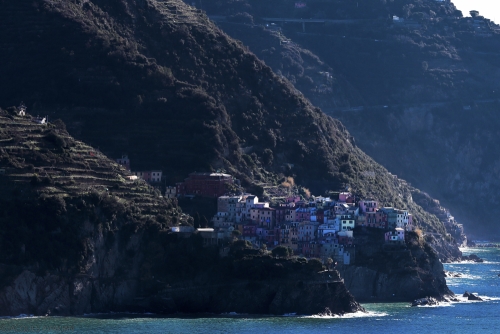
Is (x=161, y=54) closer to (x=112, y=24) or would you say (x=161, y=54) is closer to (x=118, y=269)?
(x=112, y=24)

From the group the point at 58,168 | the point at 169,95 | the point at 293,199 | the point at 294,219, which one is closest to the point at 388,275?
the point at 294,219

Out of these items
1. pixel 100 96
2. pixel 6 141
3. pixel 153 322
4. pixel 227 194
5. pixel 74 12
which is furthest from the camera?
pixel 74 12

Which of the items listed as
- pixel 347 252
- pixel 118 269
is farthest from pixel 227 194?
pixel 118 269

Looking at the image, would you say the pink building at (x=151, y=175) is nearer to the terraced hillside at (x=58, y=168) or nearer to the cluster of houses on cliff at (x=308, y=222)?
the cluster of houses on cliff at (x=308, y=222)

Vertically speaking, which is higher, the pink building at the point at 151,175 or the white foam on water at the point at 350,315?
the pink building at the point at 151,175

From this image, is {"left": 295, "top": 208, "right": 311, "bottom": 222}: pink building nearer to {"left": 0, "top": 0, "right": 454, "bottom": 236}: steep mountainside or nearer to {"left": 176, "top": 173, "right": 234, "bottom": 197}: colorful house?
{"left": 176, "top": 173, "right": 234, "bottom": 197}: colorful house

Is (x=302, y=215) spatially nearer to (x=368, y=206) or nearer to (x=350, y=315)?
(x=368, y=206)

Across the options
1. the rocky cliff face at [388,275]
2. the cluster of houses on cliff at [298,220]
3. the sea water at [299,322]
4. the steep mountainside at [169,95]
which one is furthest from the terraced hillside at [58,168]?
the rocky cliff face at [388,275]

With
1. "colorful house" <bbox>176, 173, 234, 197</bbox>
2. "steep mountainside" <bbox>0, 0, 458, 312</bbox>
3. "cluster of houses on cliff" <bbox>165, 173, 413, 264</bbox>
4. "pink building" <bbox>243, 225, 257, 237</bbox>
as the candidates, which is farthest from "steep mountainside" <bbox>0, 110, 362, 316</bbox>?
"steep mountainside" <bbox>0, 0, 458, 312</bbox>
